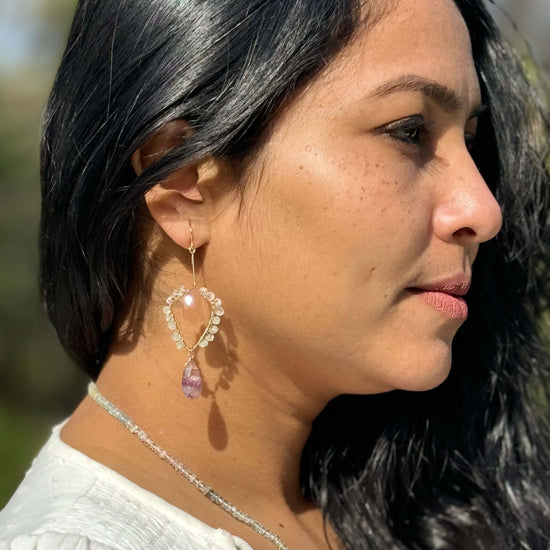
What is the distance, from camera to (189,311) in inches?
71.9

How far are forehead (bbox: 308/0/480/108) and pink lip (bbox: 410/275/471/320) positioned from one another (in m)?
0.37

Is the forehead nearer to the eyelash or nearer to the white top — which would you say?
the eyelash

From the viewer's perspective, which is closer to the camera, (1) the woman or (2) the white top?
(2) the white top

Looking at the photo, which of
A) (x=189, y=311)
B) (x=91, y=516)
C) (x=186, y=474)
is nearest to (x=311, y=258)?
(x=189, y=311)

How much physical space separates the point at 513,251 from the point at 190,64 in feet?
3.89

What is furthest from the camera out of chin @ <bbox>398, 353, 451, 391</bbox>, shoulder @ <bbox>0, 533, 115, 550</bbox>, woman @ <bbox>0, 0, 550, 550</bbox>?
chin @ <bbox>398, 353, 451, 391</bbox>

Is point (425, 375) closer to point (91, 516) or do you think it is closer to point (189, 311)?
point (189, 311)

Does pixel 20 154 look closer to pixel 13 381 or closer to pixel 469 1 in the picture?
pixel 13 381

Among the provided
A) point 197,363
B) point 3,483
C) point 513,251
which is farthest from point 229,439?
point 3,483

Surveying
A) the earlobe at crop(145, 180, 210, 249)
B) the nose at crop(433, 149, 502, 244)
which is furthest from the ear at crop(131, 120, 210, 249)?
the nose at crop(433, 149, 502, 244)

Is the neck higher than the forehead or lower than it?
lower

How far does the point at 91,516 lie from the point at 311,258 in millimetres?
596

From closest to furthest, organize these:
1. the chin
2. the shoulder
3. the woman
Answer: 1. the shoulder
2. the woman
3. the chin

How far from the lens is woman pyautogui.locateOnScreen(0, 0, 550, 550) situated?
1736 millimetres
